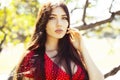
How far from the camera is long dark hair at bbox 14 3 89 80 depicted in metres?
4.39

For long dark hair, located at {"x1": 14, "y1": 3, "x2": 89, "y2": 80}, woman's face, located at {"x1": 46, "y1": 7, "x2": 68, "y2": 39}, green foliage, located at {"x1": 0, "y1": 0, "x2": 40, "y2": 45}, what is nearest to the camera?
woman's face, located at {"x1": 46, "y1": 7, "x2": 68, "y2": 39}

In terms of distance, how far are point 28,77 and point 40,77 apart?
11 cm

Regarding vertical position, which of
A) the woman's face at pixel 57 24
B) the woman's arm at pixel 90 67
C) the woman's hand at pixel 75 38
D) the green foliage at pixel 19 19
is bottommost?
the green foliage at pixel 19 19

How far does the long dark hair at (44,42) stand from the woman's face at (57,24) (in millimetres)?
36

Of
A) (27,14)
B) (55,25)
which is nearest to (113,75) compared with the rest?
(55,25)

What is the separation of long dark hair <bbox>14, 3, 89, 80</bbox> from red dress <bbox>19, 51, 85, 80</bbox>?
4 centimetres

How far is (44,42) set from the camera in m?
4.45

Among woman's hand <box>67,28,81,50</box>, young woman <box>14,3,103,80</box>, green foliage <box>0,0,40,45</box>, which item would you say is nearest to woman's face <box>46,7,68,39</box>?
young woman <box>14,3,103,80</box>

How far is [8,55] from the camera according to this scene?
23984 mm

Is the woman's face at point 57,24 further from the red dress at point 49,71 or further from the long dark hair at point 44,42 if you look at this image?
the red dress at point 49,71

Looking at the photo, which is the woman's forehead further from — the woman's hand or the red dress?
the red dress

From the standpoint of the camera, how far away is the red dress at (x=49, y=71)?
4.33 meters

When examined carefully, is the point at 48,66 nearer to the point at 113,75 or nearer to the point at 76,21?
the point at 113,75

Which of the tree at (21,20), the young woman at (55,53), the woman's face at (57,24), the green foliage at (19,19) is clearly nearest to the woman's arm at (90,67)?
the young woman at (55,53)
